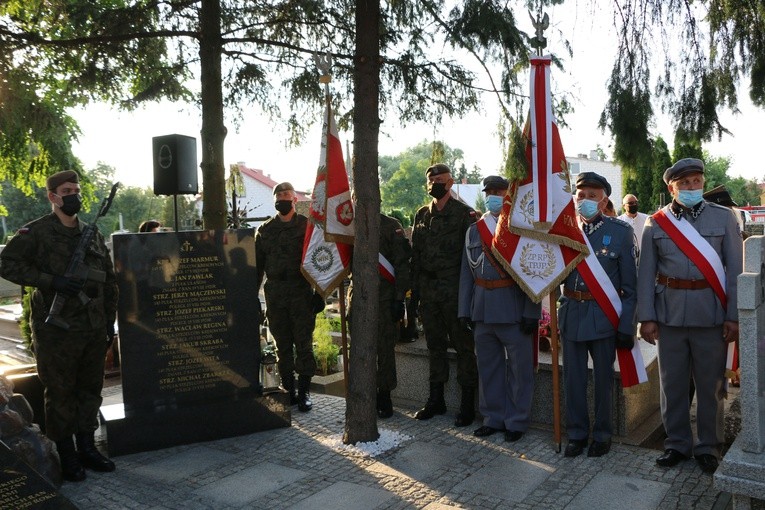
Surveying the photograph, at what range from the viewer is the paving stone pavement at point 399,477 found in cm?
401

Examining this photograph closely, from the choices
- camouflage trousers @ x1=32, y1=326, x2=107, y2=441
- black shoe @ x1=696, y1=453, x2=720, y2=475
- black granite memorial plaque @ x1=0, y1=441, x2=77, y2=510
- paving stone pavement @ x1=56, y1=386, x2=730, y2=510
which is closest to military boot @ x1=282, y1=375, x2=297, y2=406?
paving stone pavement @ x1=56, y1=386, x2=730, y2=510

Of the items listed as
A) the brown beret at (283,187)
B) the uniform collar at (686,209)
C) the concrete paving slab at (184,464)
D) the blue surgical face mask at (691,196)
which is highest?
the brown beret at (283,187)

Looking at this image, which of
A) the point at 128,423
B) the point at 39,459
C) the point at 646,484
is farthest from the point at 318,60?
the point at 646,484

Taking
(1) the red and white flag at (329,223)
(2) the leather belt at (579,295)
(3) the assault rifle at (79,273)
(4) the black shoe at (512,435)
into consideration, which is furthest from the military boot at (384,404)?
(3) the assault rifle at (79,273)

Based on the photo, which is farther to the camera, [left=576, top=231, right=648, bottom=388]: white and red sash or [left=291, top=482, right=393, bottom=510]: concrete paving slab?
[left=576, top=231, right=648, bottom=388]: white and red sash

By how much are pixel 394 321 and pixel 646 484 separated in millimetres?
2393

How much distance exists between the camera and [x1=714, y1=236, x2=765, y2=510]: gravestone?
3312 mm

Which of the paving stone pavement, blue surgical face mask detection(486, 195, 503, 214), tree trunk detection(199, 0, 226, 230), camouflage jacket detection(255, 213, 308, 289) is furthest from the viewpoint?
tree trunk detection(199, 0, 226, 230)

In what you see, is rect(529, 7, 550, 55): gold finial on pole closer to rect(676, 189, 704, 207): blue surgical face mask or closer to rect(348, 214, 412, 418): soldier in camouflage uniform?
rect(676, 189, 704, 207): blue surgical face mask

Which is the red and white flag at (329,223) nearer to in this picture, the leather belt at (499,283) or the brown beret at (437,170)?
the brown beret at (437,170)

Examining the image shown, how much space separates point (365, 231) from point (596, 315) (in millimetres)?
1763

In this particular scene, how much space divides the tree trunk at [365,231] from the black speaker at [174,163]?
2.08 m

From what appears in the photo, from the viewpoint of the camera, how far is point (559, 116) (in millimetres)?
5043

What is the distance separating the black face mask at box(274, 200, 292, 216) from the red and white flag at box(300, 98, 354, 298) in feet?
1.39
